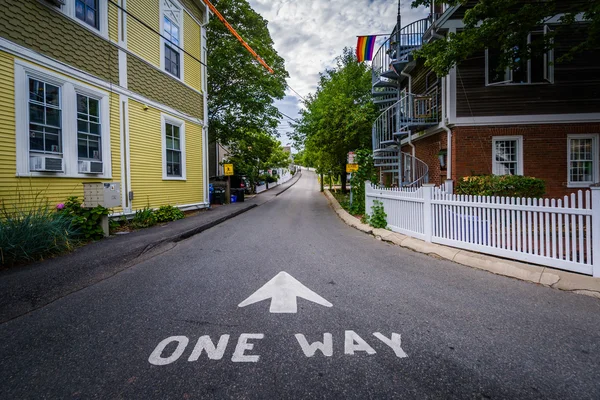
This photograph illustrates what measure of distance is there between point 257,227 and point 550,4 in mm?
9867

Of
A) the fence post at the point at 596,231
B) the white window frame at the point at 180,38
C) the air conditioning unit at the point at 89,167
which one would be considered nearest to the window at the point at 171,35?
the white window frame at the point at 180,38

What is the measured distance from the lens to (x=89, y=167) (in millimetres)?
7172

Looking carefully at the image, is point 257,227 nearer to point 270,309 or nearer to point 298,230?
point 298,230

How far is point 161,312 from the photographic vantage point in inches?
122

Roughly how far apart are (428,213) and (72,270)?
22.0ft

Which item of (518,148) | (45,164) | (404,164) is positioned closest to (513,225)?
(518,148)

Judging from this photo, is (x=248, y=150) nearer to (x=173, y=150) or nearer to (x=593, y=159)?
(x=173, y=150)

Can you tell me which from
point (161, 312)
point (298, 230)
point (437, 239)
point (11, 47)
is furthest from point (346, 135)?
point (161, 312)

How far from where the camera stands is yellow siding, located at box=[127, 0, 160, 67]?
873cm

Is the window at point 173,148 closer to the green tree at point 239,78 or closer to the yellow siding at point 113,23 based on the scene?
the yellow siding at point 113,23

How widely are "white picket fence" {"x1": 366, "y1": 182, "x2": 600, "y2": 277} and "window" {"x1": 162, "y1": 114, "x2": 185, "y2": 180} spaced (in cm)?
843

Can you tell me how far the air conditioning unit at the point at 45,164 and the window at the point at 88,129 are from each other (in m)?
0.75

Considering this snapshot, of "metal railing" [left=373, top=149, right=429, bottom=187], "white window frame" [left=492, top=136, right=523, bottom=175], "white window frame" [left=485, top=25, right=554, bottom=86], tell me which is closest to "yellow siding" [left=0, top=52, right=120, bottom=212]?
"metal railing" [left=373, top=149, right=429, bottom=187]

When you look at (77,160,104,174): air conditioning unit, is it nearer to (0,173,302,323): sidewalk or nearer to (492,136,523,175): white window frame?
(0,173,302,323): sidewalk
